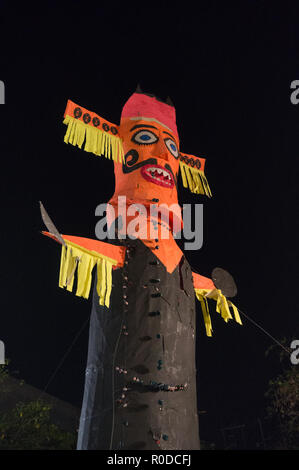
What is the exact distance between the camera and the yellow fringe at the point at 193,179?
16.0 ft

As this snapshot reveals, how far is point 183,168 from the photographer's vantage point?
489 centimetres

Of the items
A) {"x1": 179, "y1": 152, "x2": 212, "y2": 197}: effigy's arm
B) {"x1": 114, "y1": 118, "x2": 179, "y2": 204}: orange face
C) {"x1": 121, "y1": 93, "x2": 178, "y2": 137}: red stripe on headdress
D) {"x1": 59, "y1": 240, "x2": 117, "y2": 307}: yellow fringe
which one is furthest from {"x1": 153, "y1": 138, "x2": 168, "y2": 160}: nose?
{"x1": 59, "y1": 240, "x2": 117, "y2": 307}: yellow fringe

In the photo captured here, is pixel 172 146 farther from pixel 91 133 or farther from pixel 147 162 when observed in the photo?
pixel 91 133

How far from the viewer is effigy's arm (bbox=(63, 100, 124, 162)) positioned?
160 inches

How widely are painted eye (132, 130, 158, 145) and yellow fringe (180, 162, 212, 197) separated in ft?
2.51

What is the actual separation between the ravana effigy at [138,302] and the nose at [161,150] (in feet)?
0.03

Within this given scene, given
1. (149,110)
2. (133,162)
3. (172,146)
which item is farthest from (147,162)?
(149,110)

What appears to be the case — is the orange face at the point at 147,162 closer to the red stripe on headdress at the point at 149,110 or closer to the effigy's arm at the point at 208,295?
the red stripe on headdress at the point at 149,110

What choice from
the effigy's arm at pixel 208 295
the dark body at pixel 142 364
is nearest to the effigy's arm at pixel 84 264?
the dark body at pixel 142 364

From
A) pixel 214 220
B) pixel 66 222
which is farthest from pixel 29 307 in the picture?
pixel 214 220

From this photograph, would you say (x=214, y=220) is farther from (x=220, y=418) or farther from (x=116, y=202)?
(x=116, y=202)

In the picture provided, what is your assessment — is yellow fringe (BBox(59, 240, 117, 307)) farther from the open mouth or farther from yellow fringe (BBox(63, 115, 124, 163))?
yellow fringe (BBox(63, 115, 124, 163))

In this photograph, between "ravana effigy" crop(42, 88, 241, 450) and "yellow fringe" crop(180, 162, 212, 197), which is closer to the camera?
"ravana effigy" crop(42, 88, 241, 450)
